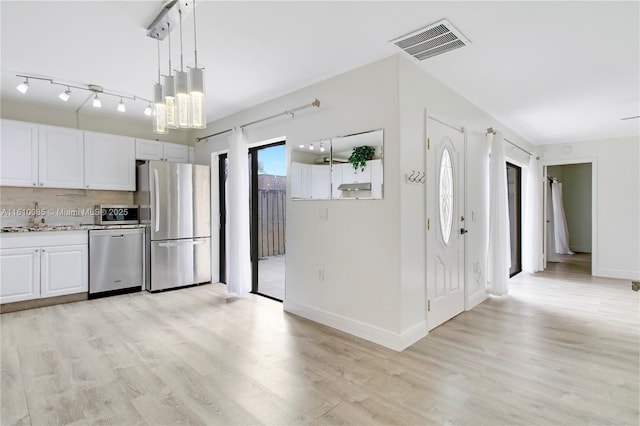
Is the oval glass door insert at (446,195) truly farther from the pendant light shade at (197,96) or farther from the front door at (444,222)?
the pendant light shade at (197,96)

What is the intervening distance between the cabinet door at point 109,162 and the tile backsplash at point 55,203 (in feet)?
0.95

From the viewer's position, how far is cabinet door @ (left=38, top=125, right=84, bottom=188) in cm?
425

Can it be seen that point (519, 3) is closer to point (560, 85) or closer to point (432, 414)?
point (560, 85)

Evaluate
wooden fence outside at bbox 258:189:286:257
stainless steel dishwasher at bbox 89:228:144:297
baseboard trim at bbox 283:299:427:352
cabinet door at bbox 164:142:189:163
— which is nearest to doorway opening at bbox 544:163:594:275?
wooden fence outside at bbox 258:189:286:257

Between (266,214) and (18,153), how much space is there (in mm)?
3635

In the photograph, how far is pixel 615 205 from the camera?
5902 millimetres

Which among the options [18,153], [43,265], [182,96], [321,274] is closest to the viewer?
[182,96]

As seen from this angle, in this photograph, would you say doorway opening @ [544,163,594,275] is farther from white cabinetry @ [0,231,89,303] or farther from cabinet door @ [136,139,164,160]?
white cabinetry @ [0,231,89,303]

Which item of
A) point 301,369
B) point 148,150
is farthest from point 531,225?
point 148,150

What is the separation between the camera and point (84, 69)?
10.5ft

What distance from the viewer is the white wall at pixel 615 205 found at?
5723 mm

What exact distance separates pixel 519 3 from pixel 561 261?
7429 millimetres

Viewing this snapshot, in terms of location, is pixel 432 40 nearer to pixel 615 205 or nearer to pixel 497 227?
pixel 497 227

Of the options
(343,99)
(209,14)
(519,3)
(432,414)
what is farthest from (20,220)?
(519,3)
